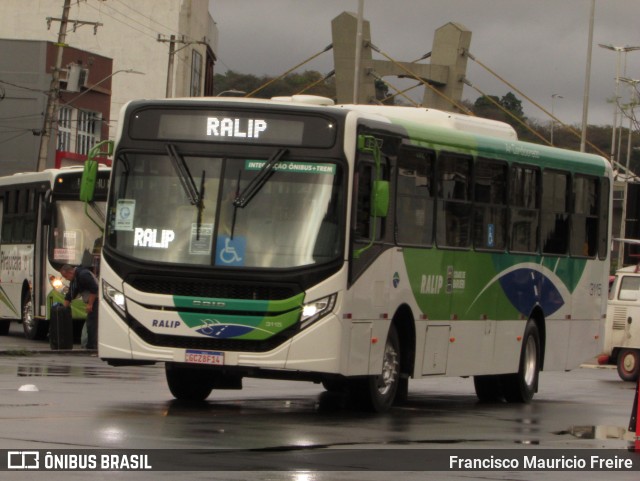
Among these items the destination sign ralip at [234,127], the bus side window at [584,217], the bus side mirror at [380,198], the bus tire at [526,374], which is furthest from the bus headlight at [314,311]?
the bus side window at [584,217]

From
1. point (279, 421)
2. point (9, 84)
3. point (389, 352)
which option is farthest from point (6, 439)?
point (9, 84)

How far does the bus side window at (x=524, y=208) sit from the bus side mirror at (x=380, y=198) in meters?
4.13

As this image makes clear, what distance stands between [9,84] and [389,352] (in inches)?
2076

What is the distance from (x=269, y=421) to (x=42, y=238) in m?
17.9

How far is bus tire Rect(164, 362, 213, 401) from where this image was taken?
17.3 m

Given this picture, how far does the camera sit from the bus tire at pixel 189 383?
17281 millimetres

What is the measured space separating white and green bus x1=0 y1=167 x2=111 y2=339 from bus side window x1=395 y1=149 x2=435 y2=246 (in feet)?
42.5

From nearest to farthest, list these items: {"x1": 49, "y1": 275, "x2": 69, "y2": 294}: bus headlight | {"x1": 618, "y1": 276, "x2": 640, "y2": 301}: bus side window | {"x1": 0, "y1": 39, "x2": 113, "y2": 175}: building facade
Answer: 1. {"x1": 618, "y1": 276, "x2": 640, "y2": 301}: bus side window
2. {"x1": 49, "y1": 275, "x2": 69, "y2": 294}: bus headlight
3. {"x1": 0, "y1": 39, "x2": 113, "y2": 175}: building facade

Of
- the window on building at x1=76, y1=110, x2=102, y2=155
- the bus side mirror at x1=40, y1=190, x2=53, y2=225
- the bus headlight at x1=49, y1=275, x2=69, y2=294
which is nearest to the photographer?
the bus side mirror at x1=40, y1=190, x2=53, y2=225

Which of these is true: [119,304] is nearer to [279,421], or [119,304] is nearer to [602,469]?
[279,421]

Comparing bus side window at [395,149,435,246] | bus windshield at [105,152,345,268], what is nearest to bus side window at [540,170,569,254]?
bus side window at [395,149,435,246]

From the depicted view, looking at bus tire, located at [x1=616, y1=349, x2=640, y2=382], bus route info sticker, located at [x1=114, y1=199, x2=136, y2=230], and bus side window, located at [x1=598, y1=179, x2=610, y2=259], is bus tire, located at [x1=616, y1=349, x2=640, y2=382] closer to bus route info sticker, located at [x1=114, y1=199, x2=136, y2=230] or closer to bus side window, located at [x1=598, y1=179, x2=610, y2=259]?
bus side window, located at [x1=598, y1=179, x2=610, y2=259]

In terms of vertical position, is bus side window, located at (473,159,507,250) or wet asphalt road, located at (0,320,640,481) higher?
bus side window, located at (473,159,507,250)

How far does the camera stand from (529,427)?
16.2 metres
